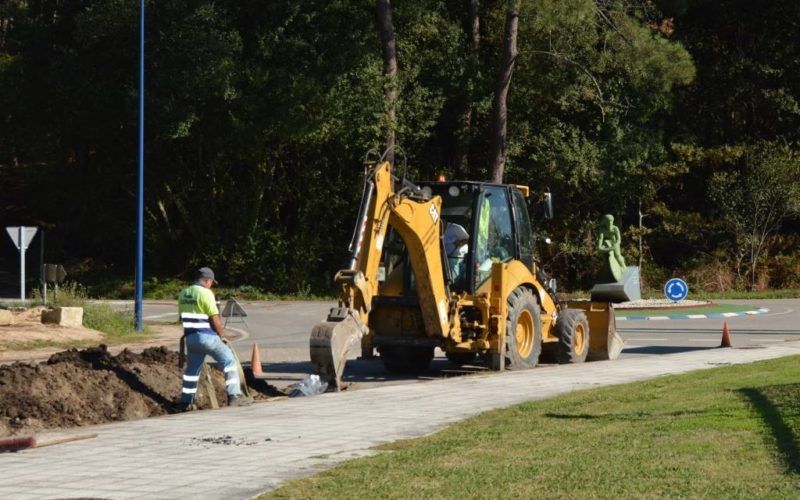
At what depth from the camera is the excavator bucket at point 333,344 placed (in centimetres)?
1530

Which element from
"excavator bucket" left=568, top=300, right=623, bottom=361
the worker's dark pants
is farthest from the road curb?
the worker's dark pants

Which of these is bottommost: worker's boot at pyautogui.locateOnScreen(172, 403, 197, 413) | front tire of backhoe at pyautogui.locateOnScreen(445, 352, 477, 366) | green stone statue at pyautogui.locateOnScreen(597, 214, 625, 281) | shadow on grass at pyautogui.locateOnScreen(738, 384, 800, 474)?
worker's boot at pyautogui.locateOnScreen(172, 403, 197, 413)

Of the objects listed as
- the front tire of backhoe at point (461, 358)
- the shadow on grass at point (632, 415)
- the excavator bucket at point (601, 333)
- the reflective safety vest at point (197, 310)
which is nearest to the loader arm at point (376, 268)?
the front tire of backhoe at point (461, 358)

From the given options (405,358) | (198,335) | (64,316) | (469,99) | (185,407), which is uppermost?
(469,99)

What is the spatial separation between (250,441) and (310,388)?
4310 millimetres

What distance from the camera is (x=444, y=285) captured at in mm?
17422

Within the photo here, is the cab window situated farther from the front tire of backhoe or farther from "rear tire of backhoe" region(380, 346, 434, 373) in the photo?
"rear tire of backhoe" region(380, 346, 434, 373)

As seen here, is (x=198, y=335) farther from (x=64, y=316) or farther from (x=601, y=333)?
(x=64, y=316)

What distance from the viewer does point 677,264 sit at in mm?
44750

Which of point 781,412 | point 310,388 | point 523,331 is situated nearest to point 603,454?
point 781,412

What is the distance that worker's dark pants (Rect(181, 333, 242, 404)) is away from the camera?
14.1 metres

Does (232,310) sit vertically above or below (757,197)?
below

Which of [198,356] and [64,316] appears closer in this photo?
[198,356]

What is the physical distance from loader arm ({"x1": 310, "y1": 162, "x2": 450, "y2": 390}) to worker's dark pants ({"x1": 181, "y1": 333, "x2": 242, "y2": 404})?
140 cm
